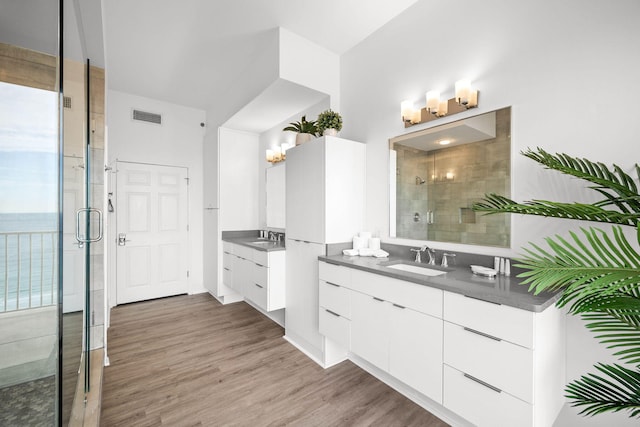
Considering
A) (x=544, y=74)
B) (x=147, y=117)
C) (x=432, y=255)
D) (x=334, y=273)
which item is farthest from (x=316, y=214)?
(x=147, y=117)

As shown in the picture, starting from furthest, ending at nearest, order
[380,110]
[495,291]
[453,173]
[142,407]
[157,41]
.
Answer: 1. [157,41]
2. [380,110]
3. [453,173]
4. [142,407]
5. [495,291]

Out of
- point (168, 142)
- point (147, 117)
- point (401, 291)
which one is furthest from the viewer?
point (168, 142)

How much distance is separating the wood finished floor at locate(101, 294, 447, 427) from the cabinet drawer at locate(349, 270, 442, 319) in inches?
30.8

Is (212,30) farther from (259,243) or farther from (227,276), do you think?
(227,276)

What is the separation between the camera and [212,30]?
278 centimetres

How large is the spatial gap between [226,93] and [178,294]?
3.22 metres

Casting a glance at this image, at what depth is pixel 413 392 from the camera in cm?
207

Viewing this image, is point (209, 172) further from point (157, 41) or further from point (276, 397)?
point (276, 397)

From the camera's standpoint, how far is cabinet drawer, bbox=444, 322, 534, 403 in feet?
4.20

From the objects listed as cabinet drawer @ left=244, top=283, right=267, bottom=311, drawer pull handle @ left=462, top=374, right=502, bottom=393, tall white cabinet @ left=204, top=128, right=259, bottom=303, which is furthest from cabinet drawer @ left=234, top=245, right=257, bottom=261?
drawer pull handle @ left=462, top=374, right=502, bottom=393

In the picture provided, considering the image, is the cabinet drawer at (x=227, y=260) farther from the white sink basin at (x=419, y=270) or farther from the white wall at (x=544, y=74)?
the white wall at (x=544, y=74)

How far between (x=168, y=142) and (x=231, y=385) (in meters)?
3.81

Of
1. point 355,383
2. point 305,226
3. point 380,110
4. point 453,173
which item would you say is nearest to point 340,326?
point 355,383

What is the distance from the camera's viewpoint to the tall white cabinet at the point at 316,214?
255 cm
